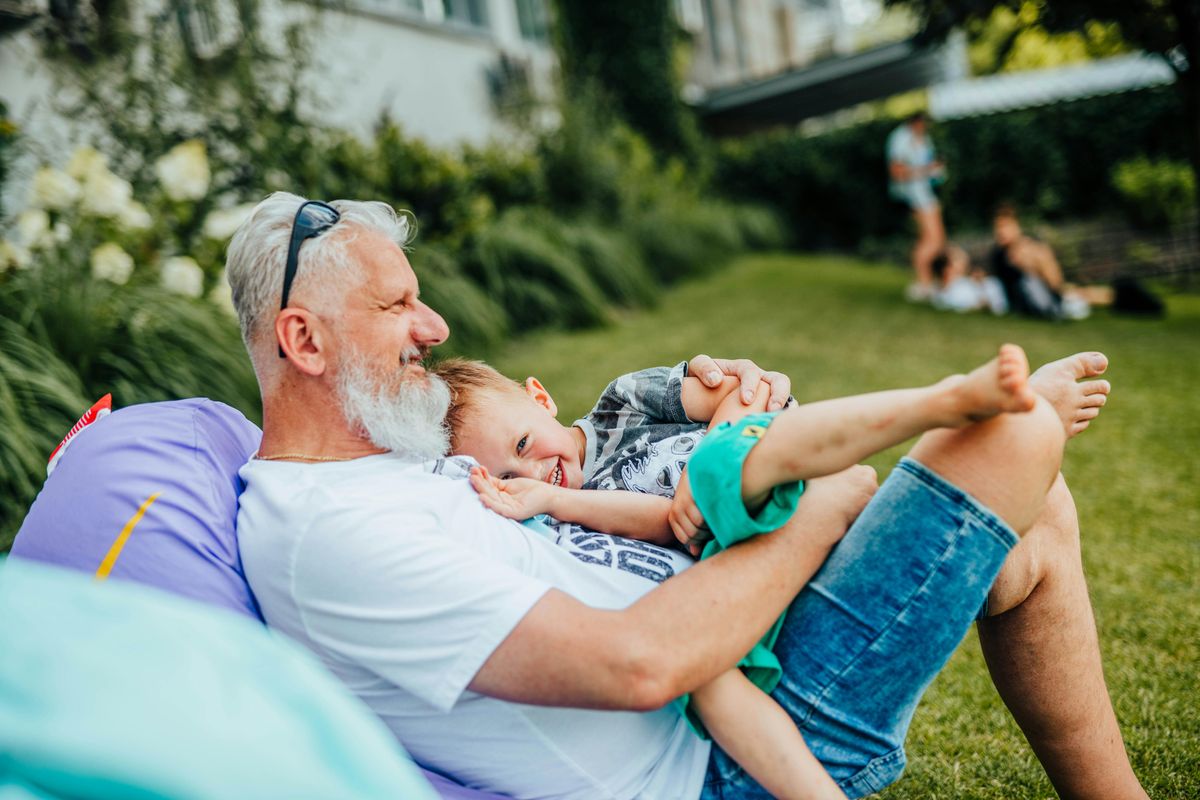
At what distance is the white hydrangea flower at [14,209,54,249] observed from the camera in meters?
4.52

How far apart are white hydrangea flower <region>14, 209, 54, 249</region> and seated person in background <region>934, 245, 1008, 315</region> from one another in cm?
823

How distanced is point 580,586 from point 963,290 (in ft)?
30.9

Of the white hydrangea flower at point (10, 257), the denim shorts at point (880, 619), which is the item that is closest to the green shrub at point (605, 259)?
the white hydrangea flower at point (10, 257)

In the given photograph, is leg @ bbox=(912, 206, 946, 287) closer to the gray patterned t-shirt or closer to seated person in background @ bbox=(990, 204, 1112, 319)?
seated person in background @ bbox=(990, 204, 1112, 319)

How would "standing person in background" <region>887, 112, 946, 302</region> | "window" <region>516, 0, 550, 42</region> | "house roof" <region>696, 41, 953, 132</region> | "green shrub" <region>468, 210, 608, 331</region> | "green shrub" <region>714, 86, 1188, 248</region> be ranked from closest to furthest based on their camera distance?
"green shrub" <region>468, 210, 608, 331</region>, "standing person in background" <region>887, 112, 946, 302</region>, "window" <region>516, 0, 550, 42</region>, "green shrub" <region>714, 86, 1188, 248</region>, "house roof" <region>696, 41, 953, 132</region>

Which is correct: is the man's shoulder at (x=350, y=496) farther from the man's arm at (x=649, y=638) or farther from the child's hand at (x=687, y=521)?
the child's hand at (x=687, y=521)

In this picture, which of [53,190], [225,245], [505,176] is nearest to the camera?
[53,190]

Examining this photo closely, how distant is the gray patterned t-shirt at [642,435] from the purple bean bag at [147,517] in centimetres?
71

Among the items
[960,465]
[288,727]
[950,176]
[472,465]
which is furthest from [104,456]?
[950,176]

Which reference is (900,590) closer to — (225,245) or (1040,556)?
(1040,556)

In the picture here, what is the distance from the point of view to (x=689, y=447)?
2.10 meters

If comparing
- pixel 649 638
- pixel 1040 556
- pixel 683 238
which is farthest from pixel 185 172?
pixel 683 238

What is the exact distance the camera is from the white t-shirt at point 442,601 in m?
1.46

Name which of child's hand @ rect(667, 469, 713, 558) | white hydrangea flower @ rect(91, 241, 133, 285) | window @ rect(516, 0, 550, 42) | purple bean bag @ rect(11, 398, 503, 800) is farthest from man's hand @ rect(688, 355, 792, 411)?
window @ rect(516, 0, 550, 42)
